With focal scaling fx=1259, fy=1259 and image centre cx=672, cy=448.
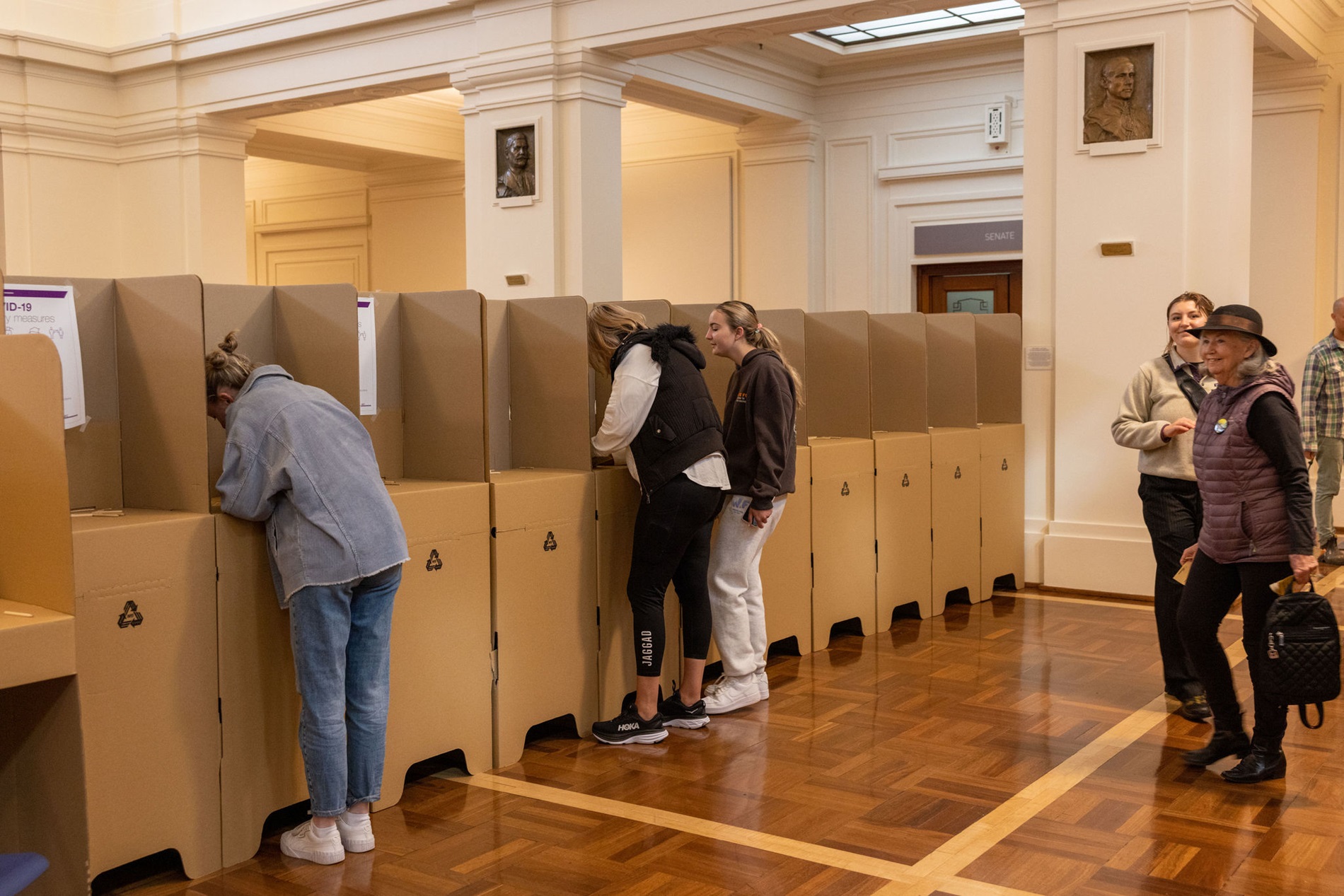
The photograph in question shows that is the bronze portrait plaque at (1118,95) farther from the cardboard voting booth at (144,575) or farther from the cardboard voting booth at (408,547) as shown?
the cardboard voting booth at (144,575)

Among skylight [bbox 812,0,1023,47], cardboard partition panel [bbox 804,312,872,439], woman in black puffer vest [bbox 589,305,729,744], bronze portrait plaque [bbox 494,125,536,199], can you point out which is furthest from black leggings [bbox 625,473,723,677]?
skylight [bbox 812,0,1023,47]

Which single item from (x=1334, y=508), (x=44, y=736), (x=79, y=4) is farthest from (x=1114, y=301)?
(x=79, y=4)

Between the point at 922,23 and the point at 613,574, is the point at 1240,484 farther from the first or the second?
the point at 922,23

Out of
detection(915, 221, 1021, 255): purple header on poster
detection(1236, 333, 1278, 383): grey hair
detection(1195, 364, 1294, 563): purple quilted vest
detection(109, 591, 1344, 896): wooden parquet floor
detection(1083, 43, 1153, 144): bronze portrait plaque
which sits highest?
detection(1083, 43, 1153, 144): bronze portrait plaque

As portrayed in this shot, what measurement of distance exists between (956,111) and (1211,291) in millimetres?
4727

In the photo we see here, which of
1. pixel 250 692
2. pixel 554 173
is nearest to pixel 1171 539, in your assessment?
pixel 250 692

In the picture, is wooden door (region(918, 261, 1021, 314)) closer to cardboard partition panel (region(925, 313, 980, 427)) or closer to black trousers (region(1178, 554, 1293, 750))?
cardboard partition panel (region(925, 313, 980, 427))

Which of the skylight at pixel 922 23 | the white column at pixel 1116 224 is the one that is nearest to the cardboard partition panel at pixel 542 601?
the white column at pixel 1116 224

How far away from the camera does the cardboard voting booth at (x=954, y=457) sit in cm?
672

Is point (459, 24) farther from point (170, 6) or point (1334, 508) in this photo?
point (1334, 508)

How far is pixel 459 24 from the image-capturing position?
980cm

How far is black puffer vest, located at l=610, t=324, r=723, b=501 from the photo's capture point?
4.34 m

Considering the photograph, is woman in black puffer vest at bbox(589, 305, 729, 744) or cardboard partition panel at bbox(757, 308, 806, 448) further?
cardboard partition panel at bbox(757, 308, 806, 448)

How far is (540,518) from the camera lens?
4352 mm
